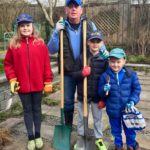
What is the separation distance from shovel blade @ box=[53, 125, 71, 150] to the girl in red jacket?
29cm

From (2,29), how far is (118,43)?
15.4 feet

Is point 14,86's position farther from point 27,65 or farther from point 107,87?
point 107,87

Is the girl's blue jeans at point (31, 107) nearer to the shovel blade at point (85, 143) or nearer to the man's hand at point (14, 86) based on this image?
the man's hand at point (14, 86)

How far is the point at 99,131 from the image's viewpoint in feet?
11.3

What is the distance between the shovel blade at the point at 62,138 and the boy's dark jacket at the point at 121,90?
2.11ft

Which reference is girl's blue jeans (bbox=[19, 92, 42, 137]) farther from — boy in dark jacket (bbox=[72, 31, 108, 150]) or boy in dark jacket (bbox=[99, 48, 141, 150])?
boy in dark jacket (bbox=[99, 48, 141, 150])

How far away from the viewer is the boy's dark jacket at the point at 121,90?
123 inches

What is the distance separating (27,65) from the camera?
336 cm

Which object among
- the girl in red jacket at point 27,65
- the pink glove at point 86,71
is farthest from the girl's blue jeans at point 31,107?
the pink glove at point 86,71

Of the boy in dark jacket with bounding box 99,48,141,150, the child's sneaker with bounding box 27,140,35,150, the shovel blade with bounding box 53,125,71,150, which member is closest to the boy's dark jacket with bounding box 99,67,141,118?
the boy in dark jacket with bounding box 99,48,141,150

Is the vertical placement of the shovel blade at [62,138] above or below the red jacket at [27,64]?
below

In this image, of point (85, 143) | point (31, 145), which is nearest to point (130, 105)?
point (85, 143)

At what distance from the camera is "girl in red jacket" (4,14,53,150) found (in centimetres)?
332

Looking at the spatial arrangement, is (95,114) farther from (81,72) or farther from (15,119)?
A: (15,119)
